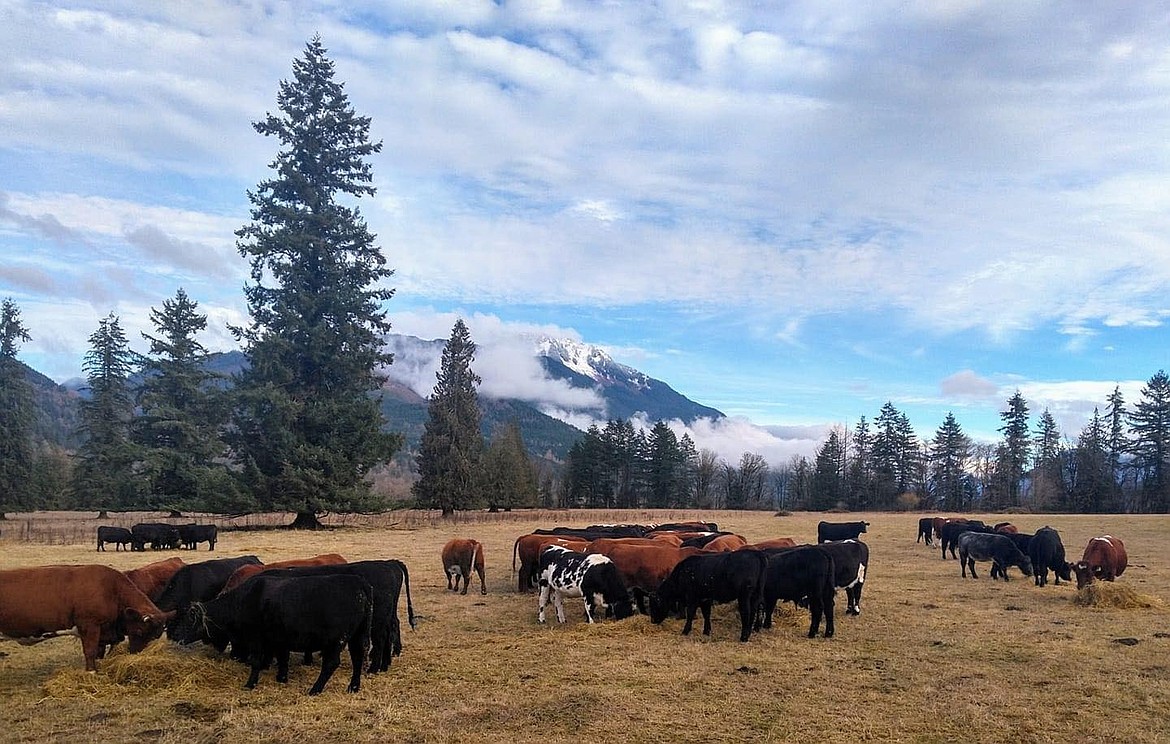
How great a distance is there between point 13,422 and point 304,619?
1773 inches

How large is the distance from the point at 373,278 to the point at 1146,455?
79012 millimetres

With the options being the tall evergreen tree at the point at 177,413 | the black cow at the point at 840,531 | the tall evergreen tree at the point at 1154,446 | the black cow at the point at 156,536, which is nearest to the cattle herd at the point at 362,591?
the black cow at the point at 840,531

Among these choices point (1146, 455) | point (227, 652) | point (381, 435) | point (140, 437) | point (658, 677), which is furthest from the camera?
point (1146, 455)

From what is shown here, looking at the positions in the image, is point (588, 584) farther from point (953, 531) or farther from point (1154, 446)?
point (1154, 446)

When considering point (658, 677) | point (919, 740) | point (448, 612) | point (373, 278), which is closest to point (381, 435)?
point (373, 278)

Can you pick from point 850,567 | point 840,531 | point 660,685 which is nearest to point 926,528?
point 840,531

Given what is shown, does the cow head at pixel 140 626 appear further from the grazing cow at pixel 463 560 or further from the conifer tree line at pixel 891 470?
the conifer tree line at pixel 891 470

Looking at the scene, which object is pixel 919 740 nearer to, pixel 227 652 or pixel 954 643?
pixel 954 643

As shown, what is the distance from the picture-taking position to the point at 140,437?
41.2 m

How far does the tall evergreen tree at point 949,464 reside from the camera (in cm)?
8388

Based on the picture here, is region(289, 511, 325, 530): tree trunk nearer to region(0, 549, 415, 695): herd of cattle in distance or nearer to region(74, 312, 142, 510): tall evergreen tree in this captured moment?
region(74, 312, 142, 510): tall evergreen tree

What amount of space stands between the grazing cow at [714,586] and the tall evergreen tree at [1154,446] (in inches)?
3016

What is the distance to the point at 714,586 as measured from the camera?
38.3 feet

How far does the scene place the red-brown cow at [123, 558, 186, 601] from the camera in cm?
1127
